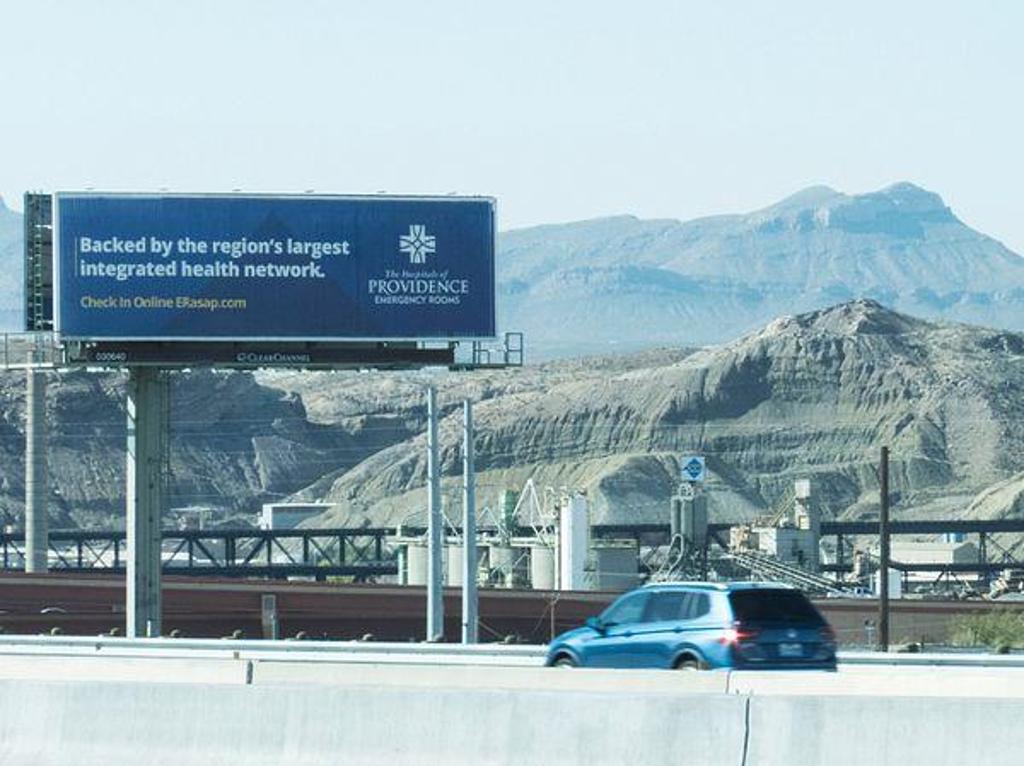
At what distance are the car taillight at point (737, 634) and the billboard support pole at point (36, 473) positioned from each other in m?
55.1

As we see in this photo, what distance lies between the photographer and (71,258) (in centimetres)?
5338

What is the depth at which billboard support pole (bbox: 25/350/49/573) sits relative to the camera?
82688 mm

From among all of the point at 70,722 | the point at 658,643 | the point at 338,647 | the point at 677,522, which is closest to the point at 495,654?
the point at 338,647

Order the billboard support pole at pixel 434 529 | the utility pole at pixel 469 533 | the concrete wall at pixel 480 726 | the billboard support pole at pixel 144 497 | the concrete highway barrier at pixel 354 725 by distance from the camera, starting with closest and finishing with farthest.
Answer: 1. the concrete wall at pixel 480 726
2. the concrete highway barrier at pixel 354 725
3. the billboard support pole at pixel 144 497
4. the utility pole at pixel 469 533
5. the billboard support pole at pixel 434 529

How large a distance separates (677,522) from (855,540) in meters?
89.5

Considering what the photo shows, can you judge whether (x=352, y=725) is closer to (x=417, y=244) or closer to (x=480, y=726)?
(x=480, y=726)

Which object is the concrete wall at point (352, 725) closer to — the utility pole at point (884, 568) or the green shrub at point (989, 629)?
the utility pole at point (884, 568)

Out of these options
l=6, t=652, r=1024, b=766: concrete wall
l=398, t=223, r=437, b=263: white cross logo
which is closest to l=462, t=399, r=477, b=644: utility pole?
l=398, t=223, r=437, b=263: white cross logo

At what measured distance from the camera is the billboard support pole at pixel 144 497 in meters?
54.2

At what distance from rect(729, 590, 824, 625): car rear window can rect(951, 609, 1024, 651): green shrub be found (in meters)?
38.5

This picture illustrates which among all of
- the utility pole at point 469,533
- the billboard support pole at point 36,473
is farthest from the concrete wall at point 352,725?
the billboard support pole at point 36,473

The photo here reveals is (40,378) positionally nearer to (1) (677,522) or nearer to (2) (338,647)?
(1) (677,522)

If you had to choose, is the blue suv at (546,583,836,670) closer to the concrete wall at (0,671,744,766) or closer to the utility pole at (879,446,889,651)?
the concrete wall at (0,671,744,766)

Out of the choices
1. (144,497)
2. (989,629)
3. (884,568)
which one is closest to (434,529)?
(144,497)
